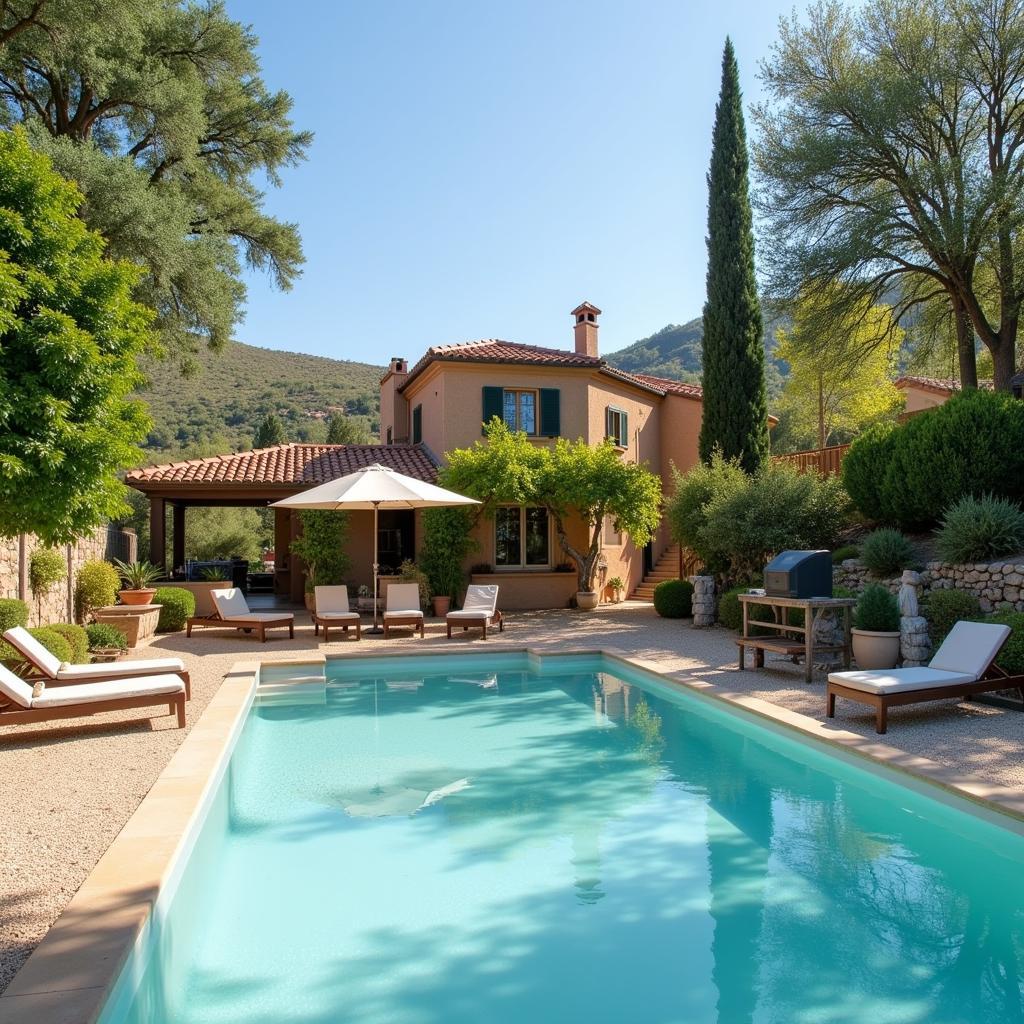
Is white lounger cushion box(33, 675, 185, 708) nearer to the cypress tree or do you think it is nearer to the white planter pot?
the white planter pot

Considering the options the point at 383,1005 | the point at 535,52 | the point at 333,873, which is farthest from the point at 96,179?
the point at 383,1005

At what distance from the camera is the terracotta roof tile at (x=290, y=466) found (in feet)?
60.0

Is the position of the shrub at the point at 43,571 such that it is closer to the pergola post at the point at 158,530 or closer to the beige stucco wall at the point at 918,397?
Answer: the pergola post at the point at 158,530

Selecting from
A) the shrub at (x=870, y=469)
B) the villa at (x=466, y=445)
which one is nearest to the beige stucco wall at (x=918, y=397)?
the villa at (x=466, y=445)

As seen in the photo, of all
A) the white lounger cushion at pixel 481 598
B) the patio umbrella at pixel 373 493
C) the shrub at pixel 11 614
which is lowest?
the white lounger cushion at pixel 481 598

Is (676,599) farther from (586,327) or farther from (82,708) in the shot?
(82,708)

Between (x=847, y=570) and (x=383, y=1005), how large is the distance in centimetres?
1228

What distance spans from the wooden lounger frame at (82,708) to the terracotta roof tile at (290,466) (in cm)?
1104

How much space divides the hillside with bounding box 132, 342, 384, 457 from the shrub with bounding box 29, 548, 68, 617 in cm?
3125

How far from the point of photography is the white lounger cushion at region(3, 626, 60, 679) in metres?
7.78

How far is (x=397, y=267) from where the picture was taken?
2147cm

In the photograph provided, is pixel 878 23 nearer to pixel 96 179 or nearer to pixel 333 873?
pixel 96 179

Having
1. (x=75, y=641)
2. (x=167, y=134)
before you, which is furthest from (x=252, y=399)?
(x=75, y=641)

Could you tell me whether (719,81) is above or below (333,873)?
above
